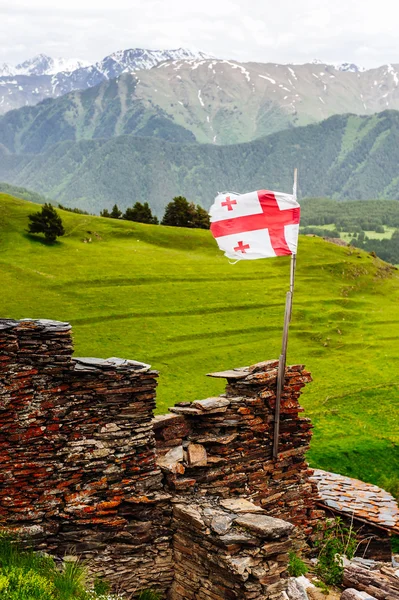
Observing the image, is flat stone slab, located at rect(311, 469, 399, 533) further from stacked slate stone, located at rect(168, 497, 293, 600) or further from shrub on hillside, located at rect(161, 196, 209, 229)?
shrub on hillside, located at rect(161, 196, 209, 229)

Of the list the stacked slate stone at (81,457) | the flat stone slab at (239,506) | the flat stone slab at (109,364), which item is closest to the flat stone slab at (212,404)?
the stacked slate stone at (81,457)

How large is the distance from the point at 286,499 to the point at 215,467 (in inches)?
128

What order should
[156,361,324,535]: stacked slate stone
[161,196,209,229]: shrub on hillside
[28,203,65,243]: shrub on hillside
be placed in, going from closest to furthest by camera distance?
[156,361,324,535]: stacked slate stone < [28,203,65,243]: shrub on hillside < [161,196,209,229]: shrub on hillside

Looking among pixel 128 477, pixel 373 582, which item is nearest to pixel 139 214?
pixel 128 477

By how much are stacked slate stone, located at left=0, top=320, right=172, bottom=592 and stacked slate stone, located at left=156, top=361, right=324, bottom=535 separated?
3.88ft

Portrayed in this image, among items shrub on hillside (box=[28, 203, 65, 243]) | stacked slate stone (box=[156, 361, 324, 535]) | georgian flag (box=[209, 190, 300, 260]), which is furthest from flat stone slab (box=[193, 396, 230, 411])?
shrub on hillside (box=[28, 203, 65, 243])

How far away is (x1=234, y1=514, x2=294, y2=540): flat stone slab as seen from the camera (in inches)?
585

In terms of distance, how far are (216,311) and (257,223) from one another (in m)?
40.2

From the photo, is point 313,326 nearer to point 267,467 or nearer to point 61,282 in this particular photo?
point 61,282

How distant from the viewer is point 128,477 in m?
16.1

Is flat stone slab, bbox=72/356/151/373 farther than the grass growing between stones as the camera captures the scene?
Yes

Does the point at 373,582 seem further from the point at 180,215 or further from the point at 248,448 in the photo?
the point at 180,215

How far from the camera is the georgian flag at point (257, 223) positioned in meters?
17.9

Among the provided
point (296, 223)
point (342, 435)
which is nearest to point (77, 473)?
point (296, 223)
